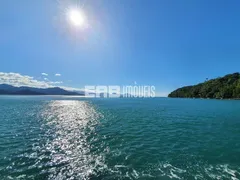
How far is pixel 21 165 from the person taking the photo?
15789 millimetres

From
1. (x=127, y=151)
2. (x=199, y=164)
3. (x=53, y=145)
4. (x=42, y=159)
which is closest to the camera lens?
(x=199, y=164)

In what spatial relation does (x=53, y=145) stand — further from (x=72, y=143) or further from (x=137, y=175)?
(x=137, y=175)

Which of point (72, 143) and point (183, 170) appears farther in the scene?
point (72, 143)

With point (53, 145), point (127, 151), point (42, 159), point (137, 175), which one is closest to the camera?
point (137, 175)

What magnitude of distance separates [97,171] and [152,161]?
5.88 meters

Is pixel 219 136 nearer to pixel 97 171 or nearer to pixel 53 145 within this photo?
pixel 97 171

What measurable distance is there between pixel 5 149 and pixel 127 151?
15.4 meters

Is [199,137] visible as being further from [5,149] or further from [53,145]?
[5,149]

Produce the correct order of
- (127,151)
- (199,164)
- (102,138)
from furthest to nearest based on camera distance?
(102,138)
(127,151)
(199,164)

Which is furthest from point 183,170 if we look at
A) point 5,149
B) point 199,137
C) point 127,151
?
point 5,149

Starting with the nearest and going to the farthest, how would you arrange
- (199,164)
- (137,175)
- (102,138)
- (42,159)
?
(137,175) < (199,164) < (42,159) < (102,138)

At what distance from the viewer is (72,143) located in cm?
2325

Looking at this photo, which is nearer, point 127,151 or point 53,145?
point 127,151

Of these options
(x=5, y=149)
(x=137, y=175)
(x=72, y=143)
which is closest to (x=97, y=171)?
(x=137, y=175)
